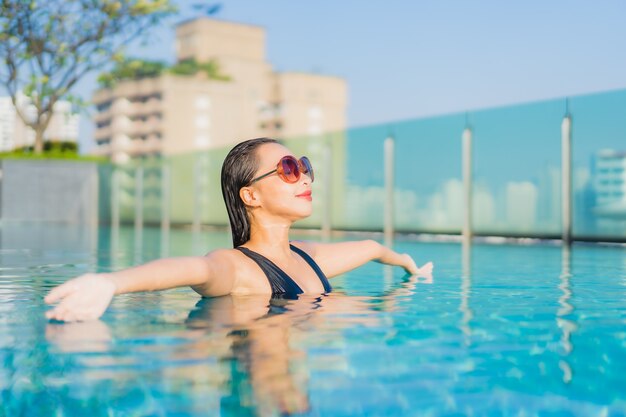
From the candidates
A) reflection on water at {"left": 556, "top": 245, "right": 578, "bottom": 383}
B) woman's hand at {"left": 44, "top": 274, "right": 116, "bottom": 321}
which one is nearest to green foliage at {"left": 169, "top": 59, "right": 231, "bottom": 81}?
reflection on water at {"left": 556, "top": 245, "right": 578, "bottom": 383}

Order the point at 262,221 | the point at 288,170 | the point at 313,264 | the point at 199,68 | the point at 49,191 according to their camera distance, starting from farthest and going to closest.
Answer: the point at 199,68 < the point at 49,191 < the point at 313,264 < the point at 262,221 < the point at 288,170

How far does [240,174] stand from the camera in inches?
159

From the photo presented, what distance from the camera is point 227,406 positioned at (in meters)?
2.05

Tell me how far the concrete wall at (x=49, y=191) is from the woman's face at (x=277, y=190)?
24.5m

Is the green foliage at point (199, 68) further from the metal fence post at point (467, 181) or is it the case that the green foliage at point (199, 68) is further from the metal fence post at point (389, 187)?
the metal fence post at point (467, 181)

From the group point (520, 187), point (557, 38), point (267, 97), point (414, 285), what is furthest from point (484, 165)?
point (267, 97)

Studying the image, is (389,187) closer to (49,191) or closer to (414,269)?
(414,269)

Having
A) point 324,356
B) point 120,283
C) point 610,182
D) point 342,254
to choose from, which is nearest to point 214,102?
point 610,182

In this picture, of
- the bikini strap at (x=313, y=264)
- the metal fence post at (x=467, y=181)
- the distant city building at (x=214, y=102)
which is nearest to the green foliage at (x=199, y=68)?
the distant city building at (x=214, y=102)

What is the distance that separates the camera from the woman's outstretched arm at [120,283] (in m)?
2.81

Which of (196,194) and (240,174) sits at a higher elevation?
(196,194)

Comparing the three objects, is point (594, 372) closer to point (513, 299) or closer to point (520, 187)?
point (513, 299)

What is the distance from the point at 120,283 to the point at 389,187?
1293cm

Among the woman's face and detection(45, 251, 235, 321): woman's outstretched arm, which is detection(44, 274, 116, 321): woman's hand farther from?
the woman's face
